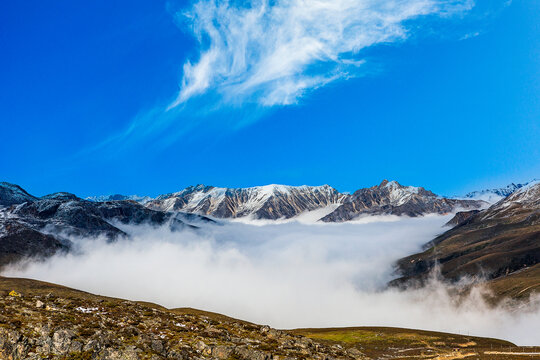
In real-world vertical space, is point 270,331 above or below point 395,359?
above

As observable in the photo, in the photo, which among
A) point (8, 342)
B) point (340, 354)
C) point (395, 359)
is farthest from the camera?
point (395, 359)

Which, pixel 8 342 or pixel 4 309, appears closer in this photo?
pixel 8 342

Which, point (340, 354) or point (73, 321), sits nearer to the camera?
point (73, 321)

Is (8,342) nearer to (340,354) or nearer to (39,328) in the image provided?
(39,328)

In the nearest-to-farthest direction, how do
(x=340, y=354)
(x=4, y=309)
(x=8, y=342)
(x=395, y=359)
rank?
(x=8, y=342) < (x=4, y=309) < (x=340, y=354) < (x=395, y=359)

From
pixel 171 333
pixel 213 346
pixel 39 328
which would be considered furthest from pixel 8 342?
pixel 213 346

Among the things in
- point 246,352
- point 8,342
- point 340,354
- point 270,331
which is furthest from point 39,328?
point 340,354

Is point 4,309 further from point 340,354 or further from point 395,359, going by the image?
point 395,359

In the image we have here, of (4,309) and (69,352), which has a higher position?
(4,309)

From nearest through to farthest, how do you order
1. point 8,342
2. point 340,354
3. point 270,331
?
1. point 8,342
2. point 340,354
3. point 270,331

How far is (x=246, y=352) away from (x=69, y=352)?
1174 inches

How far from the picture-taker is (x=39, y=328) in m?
72.1

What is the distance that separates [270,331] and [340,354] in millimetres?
17514

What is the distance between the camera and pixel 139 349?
227 ft
